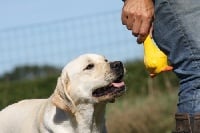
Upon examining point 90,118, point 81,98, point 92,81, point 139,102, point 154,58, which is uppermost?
point 154,58

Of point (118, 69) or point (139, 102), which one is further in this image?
point (139, 102)

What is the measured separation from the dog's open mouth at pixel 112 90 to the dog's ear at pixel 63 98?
0.62 ft

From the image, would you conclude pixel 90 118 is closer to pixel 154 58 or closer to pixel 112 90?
pixel 112 90

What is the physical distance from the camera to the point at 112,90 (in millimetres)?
4516

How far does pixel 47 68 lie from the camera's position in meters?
11.1

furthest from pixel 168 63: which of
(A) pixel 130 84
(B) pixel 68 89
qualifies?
(A) pixel 130 84

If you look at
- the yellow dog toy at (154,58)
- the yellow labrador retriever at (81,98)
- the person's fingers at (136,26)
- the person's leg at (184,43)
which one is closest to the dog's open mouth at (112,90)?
the yellow labrador retriever at (81,98)

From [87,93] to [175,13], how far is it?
174 cm

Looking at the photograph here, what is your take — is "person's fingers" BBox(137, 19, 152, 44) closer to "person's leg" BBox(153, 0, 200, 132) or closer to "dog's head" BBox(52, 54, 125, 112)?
"person's leg" BBox(153, 0, 200, 132)

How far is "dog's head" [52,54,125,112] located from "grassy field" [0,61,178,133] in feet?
3.42

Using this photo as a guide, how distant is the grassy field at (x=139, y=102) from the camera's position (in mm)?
7105

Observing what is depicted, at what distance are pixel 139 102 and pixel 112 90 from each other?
3371 mm

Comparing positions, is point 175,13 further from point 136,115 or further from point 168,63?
point 136,115

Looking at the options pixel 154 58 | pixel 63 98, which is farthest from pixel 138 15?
pixel 63 98
